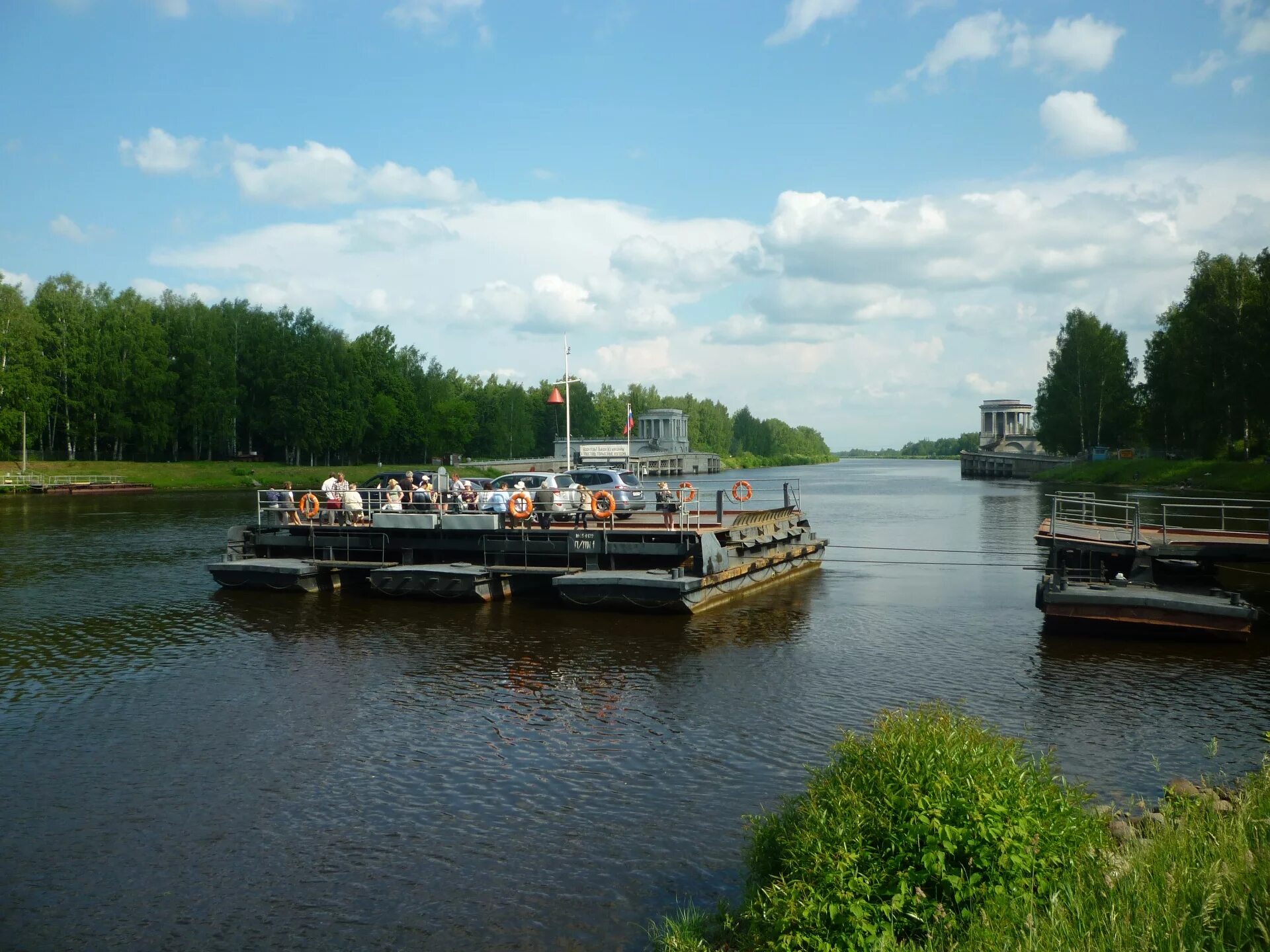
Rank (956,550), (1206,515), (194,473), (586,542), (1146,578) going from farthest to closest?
(194,473), (956,550), (1206,515), (586,542), (1146,578)

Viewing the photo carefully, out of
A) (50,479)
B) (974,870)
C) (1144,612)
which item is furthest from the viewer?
(50,479)

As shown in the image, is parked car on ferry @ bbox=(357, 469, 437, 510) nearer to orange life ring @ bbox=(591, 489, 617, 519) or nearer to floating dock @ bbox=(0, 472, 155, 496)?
orange life ring @ bbox=(591, 489, 617, 519)

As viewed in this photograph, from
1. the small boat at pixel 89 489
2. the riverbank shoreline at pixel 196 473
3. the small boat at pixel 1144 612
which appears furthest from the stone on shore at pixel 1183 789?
the small boat at pixel 89 489

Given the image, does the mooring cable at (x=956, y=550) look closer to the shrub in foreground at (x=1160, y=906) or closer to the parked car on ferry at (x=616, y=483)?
the parked car on ferry at (x=616, y=483)

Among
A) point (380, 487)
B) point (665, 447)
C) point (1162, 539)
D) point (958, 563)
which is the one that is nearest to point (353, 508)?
point (380, 487)

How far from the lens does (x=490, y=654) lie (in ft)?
68.9

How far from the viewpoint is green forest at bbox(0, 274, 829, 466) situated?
88625 mm

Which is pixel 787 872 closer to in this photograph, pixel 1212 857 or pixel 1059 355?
pixel 1212 857

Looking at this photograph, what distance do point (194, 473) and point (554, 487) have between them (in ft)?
242

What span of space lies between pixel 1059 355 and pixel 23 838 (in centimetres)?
11373

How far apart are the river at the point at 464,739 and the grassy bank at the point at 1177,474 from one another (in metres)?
47.3

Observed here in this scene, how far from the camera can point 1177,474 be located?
78062 millimetres

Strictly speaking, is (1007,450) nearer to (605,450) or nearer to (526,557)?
(605,450)

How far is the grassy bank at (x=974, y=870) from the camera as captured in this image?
257 inches
